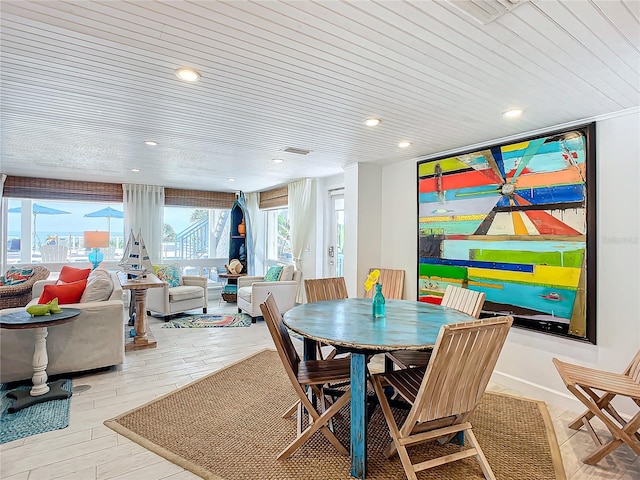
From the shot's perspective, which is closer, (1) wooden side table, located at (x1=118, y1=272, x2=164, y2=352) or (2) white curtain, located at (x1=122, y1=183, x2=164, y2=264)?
(1) wooden side table, located at (x1=118, y1=272, x2=164, y2=352)

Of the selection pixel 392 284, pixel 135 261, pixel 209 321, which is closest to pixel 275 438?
pixel 392 284

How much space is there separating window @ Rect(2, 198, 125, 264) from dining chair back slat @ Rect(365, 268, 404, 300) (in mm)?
5084

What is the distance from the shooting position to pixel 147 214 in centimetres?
686

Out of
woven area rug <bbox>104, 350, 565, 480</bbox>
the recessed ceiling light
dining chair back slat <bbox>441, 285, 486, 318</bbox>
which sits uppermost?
Result: the recessed ceiling light

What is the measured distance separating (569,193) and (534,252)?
549mm

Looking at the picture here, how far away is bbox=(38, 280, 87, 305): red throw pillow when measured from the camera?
344cm

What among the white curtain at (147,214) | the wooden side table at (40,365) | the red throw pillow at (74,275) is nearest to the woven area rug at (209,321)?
the red throw pillow at (74,275)

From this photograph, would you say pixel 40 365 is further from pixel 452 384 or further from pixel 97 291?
pixel 452 384

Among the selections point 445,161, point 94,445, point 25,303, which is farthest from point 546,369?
point 25,303

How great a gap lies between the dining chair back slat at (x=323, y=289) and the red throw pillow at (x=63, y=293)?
7.49 feet

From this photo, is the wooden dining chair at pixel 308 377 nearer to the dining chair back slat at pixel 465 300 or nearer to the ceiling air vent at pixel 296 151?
the dining chair back slat at pixel 465 300

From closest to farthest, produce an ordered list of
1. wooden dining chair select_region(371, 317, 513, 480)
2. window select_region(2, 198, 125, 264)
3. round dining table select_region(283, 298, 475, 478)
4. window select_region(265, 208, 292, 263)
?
wooden dining chair select_region(371, 317, 513, 480), round dining table select_region(283, 298, 475, 478), window select_region(2, 198, 125, 264), window select_region(265, 208, 292, 263)

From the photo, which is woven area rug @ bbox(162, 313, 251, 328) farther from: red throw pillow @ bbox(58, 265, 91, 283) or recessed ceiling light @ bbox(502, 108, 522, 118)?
recessed ceiling light @ bbox(502, 108, 522, 118)

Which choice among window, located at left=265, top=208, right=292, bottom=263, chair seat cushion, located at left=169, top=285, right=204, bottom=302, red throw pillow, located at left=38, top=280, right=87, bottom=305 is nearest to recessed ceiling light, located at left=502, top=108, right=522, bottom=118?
red throw pillow, located at left=38, top=280, right=87, bottom=305
